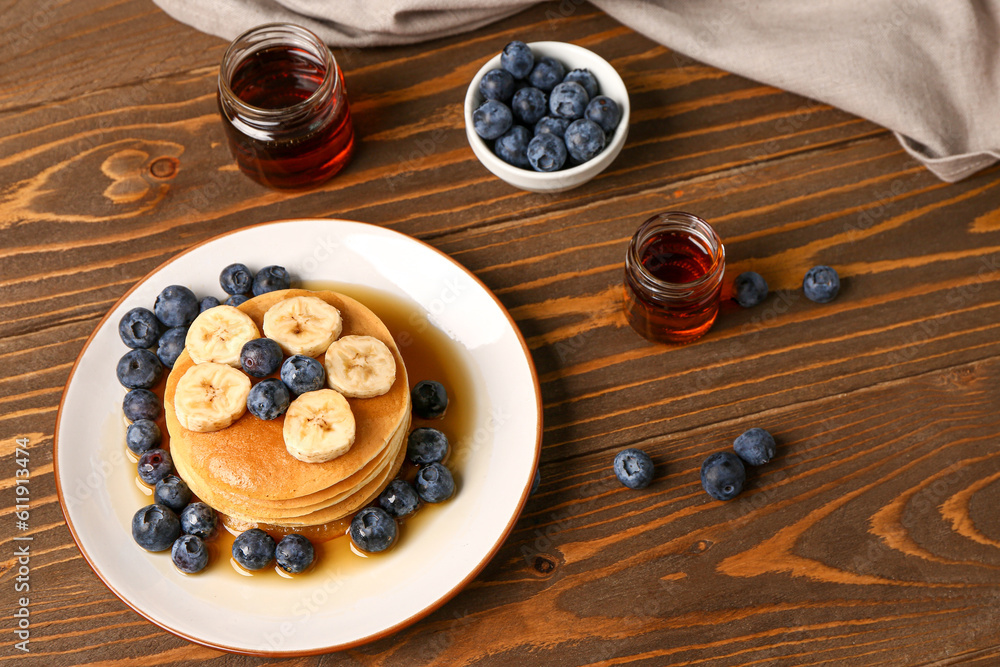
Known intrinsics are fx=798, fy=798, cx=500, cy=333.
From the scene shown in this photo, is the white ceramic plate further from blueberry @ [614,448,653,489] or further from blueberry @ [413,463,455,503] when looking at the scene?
blueberry @ [614,448,653,489]

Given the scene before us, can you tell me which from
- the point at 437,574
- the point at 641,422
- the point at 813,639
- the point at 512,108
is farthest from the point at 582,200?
the point at 813,639

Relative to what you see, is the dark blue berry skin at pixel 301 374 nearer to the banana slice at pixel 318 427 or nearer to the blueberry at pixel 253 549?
the banana slice at pixel 318 427

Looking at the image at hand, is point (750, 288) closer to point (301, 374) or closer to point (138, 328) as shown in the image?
point (301, 374)

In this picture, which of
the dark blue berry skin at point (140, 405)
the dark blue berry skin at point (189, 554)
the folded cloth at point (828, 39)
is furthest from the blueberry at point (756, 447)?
the dark blue berry skin at point (140, 405)

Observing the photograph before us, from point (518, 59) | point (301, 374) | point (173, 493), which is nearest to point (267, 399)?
point (301, 374)

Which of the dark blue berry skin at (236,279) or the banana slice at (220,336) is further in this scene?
the dark blue berry skin at (236,279)

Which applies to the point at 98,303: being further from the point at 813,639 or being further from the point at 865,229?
the point at 865,229
